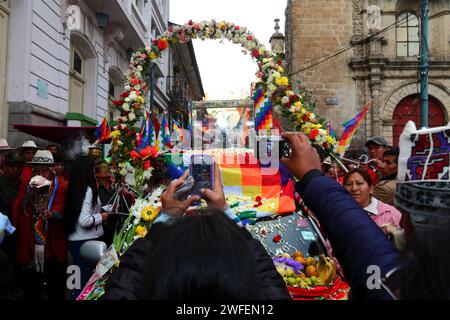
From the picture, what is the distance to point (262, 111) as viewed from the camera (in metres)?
5.15

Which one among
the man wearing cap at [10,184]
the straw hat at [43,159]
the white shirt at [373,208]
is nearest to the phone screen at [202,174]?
the white shirt at [373,208]

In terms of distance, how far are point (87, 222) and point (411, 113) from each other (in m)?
17.8

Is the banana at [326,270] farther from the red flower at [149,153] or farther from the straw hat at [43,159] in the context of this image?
the straw hat at [43,159]

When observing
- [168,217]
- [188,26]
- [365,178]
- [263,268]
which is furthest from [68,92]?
[263,268]

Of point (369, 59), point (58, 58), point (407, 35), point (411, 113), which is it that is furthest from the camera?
point (407, 35)

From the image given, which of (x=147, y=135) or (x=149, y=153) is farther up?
(x=147, y=135)

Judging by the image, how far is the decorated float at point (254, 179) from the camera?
9.26 feet

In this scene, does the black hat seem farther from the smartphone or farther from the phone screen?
the phone screen

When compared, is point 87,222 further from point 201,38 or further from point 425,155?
point 425,155

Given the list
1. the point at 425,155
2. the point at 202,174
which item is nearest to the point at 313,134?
the point at 202,174

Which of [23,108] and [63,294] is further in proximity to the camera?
[23,108]

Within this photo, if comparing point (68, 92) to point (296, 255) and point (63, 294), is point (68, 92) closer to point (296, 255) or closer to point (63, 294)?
point (63, 294)

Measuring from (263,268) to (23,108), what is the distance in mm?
8229

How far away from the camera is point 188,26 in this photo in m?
4.88
